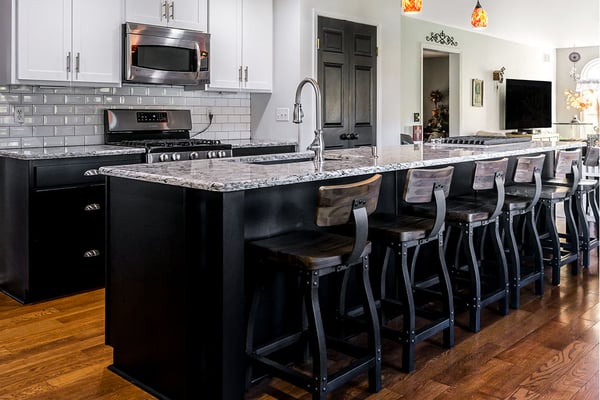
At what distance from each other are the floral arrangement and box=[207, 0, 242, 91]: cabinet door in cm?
667

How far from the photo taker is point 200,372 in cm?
227

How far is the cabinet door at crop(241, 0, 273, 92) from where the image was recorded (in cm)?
524

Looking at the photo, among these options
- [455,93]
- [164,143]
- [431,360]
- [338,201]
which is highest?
[455,93]

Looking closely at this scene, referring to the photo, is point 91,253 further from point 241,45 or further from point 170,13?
point 241,45

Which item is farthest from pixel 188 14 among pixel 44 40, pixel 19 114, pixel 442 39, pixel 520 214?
pixel 442 39

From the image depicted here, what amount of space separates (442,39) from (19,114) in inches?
247

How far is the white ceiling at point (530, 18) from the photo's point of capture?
26.3 ft

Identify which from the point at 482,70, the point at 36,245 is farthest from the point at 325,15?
the point at 482,70

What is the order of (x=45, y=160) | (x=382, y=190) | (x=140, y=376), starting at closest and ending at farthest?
(x=140, y=376)
(x=382, y=190)
(x=45, y=160)

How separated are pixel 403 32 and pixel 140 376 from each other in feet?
21.2

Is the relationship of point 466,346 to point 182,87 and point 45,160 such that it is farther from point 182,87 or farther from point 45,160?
point 182,87

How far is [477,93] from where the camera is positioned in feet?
32.2

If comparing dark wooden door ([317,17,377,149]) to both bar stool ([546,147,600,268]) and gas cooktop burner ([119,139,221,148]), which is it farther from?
bar stool ([546,147,600,268])

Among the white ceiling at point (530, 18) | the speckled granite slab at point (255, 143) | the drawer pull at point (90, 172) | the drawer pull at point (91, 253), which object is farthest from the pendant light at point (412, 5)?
the white ceiling at point (530, 18)
